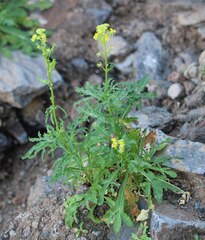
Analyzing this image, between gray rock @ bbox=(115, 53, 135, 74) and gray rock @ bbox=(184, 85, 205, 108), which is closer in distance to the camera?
gray rock @ bbox=(184, 85, 205, 108)

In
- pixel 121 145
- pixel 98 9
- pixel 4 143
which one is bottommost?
pixel 4 143

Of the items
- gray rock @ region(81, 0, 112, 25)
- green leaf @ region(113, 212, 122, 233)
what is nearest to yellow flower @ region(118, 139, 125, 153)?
green leaf @ region(113, 212, 122, 233)

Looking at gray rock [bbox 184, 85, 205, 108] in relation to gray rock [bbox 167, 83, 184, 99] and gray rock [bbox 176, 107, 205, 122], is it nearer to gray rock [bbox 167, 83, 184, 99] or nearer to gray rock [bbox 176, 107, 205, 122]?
gray rock [bbox 176, 107, 205, 122]

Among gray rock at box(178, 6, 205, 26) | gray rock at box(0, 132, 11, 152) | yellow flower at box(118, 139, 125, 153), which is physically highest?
yellow flower at box(118, 139, 125, 153)

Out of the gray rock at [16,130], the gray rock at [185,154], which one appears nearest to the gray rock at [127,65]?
the gray rock at [16,130]

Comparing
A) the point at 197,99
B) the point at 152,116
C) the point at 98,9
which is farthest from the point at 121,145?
the point at 98,9

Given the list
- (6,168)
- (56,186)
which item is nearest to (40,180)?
(56,186)

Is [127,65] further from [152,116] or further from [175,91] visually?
[152,116]

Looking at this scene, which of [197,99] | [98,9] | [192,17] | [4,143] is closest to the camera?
[197,99]
